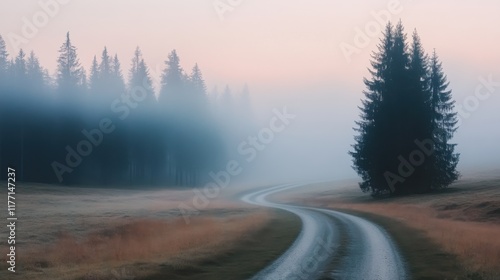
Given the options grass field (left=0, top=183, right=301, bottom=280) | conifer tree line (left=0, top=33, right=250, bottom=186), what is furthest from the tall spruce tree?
grass field (left=0, top=183, right=301, bottom=280)

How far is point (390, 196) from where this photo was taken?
54688mm

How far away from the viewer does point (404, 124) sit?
54875mm

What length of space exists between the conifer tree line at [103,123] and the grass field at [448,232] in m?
48.2

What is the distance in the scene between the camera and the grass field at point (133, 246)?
1619 cm

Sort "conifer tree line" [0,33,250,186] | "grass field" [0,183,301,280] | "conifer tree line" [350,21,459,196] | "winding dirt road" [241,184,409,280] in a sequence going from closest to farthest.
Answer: "winding dirt road" [241,184,409,280], "grass field" [0,183,301,280], "conifer tree line" [350,21,459,196], "conifer tree line" [0,33,250,186]

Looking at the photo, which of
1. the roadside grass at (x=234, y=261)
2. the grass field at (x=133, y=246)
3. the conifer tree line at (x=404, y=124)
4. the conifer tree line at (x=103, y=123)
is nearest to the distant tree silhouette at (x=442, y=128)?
the conifer tree line at (x=404, y=124)

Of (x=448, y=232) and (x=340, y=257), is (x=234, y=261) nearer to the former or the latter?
(x=340, y=257)

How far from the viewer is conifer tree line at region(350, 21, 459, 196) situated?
53656mm

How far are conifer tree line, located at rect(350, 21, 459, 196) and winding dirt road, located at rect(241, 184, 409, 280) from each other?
2618 centimetres

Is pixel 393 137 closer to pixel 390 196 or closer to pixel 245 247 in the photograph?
pixel 390 196

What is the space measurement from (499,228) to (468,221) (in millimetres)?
5095

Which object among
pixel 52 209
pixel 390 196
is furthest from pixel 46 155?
pixel 390 196

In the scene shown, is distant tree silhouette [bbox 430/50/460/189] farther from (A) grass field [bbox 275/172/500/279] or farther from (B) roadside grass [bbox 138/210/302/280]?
(B) roadside grass [bbox 138/210/302/280]

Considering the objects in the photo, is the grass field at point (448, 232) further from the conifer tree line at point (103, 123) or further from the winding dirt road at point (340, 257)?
the conifer tree line at point (103, 123)
